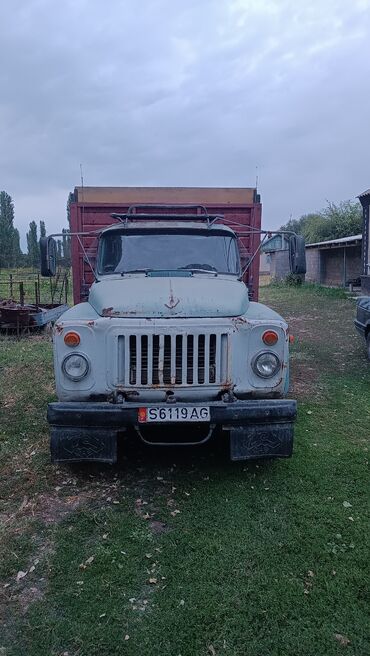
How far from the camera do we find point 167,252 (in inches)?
192

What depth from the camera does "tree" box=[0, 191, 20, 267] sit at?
173 ft

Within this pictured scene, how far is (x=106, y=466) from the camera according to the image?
4348 millimetres

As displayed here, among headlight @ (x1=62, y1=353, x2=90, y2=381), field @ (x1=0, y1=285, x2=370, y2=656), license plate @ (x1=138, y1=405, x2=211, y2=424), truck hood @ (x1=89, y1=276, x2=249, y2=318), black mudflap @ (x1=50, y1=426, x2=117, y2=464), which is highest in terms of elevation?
truck hood @ (x1=89, y1=276, x2=249, y2=318)

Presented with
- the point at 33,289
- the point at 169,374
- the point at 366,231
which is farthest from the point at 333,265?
the point at 169,374

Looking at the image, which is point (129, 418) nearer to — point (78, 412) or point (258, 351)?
point (78, 412)

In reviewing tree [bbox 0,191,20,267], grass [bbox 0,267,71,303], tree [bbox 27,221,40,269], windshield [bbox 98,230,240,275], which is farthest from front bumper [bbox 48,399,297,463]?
tree [bbox 27,221,40,269]

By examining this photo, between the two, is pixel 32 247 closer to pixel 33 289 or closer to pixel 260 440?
pixel 33 289

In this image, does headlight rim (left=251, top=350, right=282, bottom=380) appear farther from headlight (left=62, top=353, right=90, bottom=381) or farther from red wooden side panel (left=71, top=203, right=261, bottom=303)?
red wooden side panel (left=71, top=203, right=261, bottom=303)

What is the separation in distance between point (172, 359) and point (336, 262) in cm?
2583

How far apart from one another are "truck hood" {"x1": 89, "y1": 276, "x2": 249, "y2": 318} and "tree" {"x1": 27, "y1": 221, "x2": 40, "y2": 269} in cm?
5126

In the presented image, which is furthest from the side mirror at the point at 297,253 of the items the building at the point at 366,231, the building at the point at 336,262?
the building at the point at 336,262

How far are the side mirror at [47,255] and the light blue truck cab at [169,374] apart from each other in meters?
1.76

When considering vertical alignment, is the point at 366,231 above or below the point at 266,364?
above

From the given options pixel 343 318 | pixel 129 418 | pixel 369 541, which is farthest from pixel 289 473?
pixel 343 318
